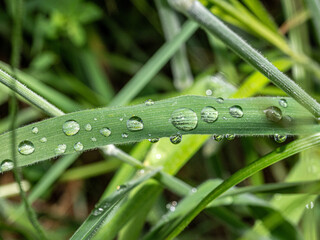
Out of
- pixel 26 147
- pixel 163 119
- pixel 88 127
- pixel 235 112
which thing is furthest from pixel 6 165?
pixel 235 112

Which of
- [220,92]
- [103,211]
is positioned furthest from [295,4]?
[103,211]

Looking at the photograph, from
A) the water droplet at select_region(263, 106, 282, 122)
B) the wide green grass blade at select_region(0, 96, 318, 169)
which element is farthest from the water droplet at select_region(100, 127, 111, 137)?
the water droplet at select_region(263, 106, 282, 122)

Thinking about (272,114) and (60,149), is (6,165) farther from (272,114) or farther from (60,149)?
(272,114)

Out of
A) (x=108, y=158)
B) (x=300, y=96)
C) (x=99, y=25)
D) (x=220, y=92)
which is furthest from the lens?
(x=99, y=25)

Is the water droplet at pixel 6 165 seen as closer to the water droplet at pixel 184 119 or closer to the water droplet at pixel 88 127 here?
the water droplet at pixel 88 127

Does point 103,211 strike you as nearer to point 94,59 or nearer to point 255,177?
point 255,177

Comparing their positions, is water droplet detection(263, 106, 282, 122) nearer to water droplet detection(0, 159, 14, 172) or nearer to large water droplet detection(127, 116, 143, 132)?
large water droplet detection(127, 116, 143, 132)

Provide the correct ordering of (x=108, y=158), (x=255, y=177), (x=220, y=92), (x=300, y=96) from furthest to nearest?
(x=108, y=158)
(x=255, y=177)
(x=220, y=92)
(x=300, y=96)

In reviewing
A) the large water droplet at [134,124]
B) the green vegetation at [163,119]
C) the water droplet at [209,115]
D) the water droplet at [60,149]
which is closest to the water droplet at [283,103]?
the green vegetation at [163,119]
